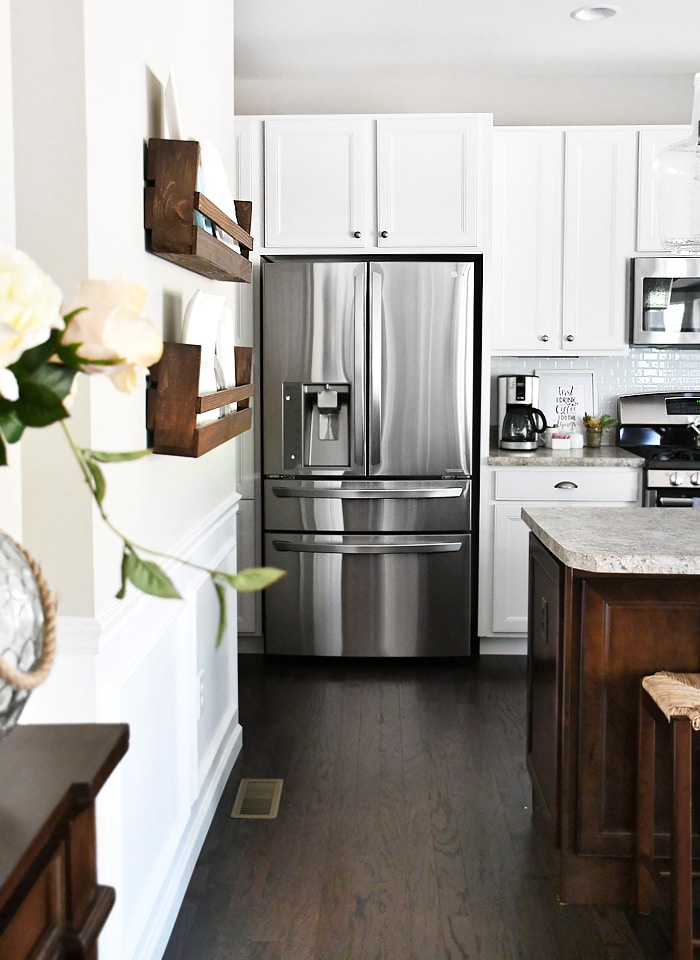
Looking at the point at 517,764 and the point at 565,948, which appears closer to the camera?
the point at 565,948

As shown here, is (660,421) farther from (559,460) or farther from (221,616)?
(221,616)

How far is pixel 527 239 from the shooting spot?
4547mm

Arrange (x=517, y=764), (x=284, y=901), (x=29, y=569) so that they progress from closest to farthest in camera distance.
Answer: (x=29, y=569)
(x=284, y=901)
(x=517, y=764)

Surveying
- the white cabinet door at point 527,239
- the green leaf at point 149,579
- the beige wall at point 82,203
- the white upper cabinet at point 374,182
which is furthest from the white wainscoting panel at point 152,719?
the white cabinet door at point 527,239

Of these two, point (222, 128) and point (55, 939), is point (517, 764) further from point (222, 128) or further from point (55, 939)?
point (55, 939)

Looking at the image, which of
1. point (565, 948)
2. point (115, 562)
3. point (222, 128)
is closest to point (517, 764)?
point (565, 948)

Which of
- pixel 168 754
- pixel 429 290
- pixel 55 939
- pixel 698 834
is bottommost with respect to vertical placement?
pixel 698 834

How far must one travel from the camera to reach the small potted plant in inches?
191

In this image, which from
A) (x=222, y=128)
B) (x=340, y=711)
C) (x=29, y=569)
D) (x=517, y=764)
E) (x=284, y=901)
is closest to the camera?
(x=29, y=569)

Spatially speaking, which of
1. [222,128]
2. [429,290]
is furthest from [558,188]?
[222,128]

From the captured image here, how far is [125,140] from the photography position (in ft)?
6.23

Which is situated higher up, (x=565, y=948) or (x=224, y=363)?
(x=224, y=363)

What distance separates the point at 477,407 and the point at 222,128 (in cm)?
187

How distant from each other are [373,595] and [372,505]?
403mm
